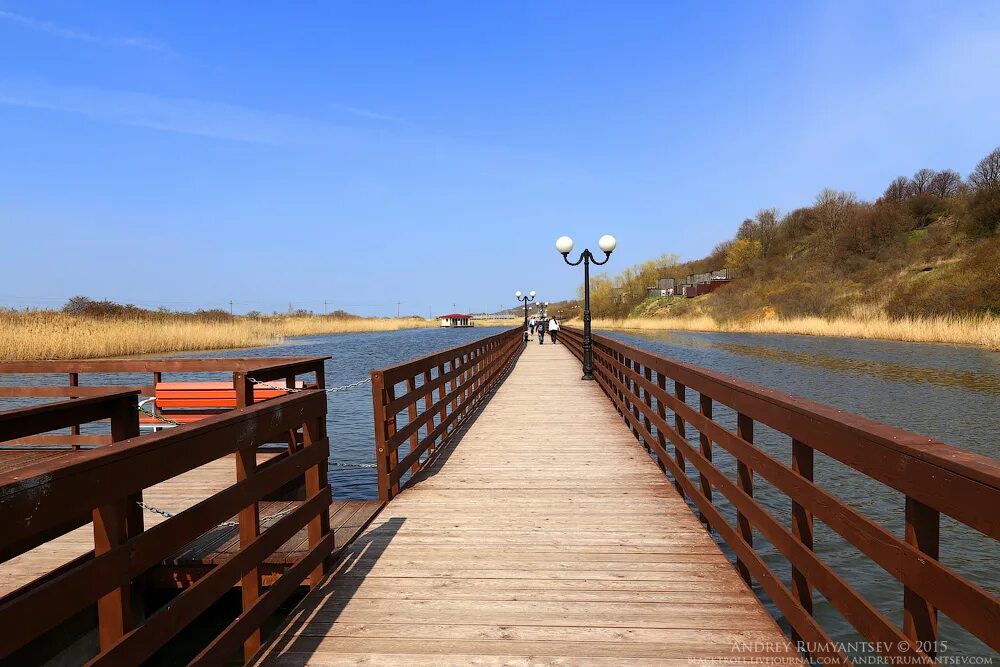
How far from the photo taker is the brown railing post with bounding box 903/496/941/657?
1.86 metres

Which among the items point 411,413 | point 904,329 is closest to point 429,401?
point 411,413

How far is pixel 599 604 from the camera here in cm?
337

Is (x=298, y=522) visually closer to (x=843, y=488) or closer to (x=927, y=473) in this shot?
(x=927, y=473)

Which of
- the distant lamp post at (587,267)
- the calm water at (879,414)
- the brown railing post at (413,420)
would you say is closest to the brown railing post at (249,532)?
the calm water at (879,414)

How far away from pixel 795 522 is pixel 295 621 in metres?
2.56

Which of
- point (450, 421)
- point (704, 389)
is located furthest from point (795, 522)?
point (450, 421)

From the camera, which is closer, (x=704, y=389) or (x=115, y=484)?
(x=115, y=484)

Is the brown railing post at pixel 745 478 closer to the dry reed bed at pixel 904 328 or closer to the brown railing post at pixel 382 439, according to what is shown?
the brown railing post at pixel 382 439

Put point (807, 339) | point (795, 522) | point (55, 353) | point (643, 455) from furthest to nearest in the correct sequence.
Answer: point (807, 339) → point (55, 353) → point (643, 455) → point (795, 522)

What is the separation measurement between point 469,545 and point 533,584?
81 centimetres

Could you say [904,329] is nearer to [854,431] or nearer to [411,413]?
[411,413]

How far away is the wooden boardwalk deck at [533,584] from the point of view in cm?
291

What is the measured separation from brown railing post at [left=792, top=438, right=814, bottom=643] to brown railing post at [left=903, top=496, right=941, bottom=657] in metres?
0.73

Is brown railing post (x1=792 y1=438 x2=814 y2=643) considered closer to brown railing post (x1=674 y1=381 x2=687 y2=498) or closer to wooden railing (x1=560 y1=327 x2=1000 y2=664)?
wooden railing (x1=560 y1=327 x2=1000 y2=664)
